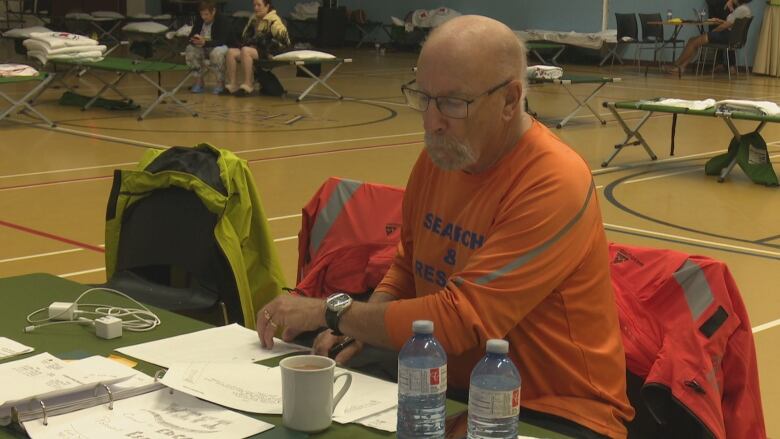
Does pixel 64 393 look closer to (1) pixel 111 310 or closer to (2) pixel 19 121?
(1) pixel 111 310

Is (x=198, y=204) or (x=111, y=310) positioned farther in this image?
(x=198, y=204)

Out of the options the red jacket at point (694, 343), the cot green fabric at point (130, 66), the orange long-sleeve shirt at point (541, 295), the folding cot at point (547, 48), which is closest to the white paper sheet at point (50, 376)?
the orange long-sleeve shirt at point (541, 295)

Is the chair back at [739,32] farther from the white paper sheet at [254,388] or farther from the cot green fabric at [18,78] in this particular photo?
the white paper sheet at [254,388]

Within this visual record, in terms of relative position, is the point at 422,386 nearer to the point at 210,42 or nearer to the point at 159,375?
the point at 159,375

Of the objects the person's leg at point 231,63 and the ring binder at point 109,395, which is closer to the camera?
the ring binder at point 109,395

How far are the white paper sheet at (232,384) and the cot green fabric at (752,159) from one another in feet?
21.4

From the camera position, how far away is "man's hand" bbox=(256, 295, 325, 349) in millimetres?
2545

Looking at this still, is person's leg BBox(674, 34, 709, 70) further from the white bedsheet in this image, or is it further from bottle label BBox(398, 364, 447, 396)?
bottle label BBox(398, 364, 447, 396)

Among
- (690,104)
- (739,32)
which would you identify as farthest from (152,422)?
(739,32)

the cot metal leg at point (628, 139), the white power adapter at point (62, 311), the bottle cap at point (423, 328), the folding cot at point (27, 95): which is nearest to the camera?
the bottle cap at point (423, 328)

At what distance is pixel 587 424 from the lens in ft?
7.79

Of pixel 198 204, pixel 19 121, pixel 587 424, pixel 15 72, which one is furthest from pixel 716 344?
pixel 19 121

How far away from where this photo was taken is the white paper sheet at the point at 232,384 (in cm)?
216

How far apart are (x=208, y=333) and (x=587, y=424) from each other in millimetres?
894
